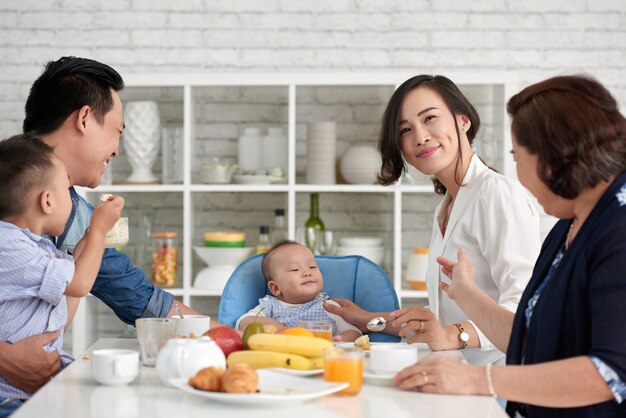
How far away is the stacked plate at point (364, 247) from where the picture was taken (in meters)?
4.36

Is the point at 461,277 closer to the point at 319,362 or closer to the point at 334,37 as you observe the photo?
the point at 319,362

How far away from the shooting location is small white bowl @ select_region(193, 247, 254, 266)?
14.2 ft

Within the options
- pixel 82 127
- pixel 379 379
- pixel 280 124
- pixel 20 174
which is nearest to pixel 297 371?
pixel 379 379

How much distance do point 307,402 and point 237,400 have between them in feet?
0.45

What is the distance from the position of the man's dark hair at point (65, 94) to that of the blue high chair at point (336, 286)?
2.37 ft

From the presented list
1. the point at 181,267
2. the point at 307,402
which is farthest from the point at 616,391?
the point at 181,267

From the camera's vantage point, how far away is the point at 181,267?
4.65 m

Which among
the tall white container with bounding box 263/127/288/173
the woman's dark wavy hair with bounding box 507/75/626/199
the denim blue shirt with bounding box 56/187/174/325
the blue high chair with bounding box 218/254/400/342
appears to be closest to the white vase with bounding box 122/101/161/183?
the tall white container with bounding box 263/127/288/173

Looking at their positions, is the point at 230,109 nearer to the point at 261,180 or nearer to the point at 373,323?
the point at 261,180

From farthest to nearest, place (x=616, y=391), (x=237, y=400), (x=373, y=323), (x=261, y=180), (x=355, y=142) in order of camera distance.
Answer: (x=355, y=142), (x=261, y=180), (x=373, y=323), (x=616, y=391), (x=237, y=400)

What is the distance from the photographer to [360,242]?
4359 mm

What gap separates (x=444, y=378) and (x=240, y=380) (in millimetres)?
404

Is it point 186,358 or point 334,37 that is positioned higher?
point 334,37

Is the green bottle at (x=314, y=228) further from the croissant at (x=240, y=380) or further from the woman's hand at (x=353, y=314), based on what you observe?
the croissant at (x=240, y=380)
